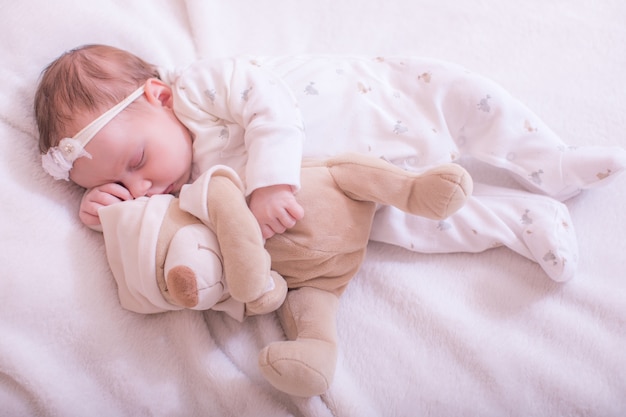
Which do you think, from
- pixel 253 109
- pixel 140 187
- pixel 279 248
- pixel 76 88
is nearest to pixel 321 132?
pixel 253 109

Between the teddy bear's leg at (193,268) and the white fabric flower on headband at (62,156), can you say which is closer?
the teddy bear's leg at (193,268)

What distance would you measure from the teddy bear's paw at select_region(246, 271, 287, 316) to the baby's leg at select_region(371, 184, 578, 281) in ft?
0.86

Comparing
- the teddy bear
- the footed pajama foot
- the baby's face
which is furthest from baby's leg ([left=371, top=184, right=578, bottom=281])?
the baby's face

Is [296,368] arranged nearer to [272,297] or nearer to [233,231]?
[272,297]

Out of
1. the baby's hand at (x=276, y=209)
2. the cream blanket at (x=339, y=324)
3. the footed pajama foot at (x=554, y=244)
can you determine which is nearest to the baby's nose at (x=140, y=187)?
the cream blanket at (x=339, y=324)

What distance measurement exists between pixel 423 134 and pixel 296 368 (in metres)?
0.55

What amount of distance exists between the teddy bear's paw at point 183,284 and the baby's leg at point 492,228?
16.9 inches

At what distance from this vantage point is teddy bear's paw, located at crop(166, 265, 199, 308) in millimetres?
755

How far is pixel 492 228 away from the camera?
100 cm

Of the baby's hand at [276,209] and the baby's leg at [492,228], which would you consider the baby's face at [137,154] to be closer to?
the baby's hand at [276,209]

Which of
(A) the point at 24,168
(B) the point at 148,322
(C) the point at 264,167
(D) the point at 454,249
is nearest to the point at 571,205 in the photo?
(D) the point at 454,249

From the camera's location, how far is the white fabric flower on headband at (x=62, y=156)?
911 mm

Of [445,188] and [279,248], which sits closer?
[445,188]

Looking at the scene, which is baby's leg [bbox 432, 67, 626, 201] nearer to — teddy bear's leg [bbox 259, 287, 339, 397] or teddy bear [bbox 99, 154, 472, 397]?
teddy bear [bbox 99, 154, 472, 397]
